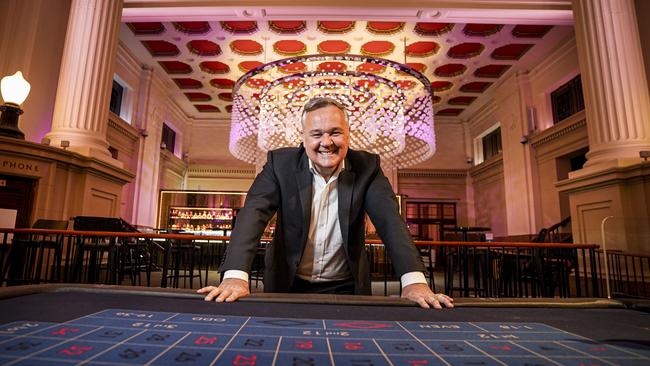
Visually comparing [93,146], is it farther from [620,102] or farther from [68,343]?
[620,102]

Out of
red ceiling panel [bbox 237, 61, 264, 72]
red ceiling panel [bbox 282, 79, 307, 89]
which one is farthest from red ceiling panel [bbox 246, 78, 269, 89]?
red ceiling panel [bbox 282, 79, 307, 89]

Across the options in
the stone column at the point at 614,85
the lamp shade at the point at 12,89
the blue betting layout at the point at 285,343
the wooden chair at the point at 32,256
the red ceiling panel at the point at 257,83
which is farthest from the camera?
the red ceiling panel at the point at 257,83

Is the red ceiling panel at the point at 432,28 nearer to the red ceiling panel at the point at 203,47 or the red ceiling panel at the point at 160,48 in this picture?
the red ceiling panel at the point at 203,47

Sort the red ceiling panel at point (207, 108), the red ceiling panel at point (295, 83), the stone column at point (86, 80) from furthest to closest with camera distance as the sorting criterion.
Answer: the red ceiling panel at point (207, 108) < the red ceiling panel at point (295, 83) < the stone column at point (86, 80)

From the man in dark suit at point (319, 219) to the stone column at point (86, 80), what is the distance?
171 inches

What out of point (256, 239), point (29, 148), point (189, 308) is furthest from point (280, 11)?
point (189, 308)

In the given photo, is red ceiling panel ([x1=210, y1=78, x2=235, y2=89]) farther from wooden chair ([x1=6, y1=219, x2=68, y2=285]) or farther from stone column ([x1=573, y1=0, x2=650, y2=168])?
stone column ([x1=573, y1=0, x2=650, y2=168])

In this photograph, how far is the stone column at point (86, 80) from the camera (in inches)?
199

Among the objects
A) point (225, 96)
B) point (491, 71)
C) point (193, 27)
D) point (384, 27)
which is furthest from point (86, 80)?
point (491, 71)

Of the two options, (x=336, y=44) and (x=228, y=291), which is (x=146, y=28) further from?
(x=228, y=291)

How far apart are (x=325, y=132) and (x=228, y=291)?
2.43 feet

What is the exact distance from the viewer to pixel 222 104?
12.5 metres

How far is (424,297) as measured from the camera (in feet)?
4.59

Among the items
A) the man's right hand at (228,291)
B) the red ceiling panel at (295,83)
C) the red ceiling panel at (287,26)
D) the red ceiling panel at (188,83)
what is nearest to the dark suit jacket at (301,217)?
the man's right hand at (228,291)
